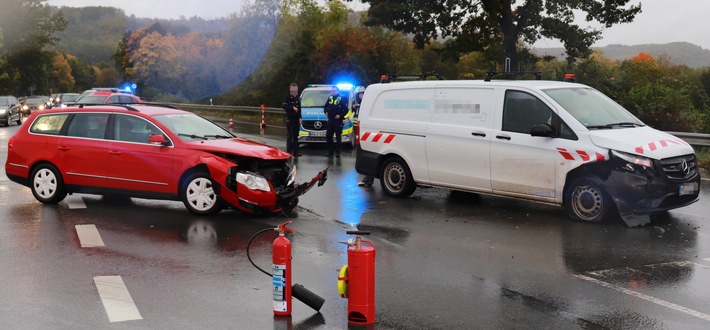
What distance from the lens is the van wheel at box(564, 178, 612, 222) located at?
9906 millimetres

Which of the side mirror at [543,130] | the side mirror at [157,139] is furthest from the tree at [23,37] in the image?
the side mirror at [543,130]

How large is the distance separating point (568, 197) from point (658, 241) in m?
1.50

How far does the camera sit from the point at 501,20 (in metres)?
38.7

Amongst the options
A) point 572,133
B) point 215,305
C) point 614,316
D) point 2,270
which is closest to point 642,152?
point 572,133

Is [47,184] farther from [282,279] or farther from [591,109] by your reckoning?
[591,109]

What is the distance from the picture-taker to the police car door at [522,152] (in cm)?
1037

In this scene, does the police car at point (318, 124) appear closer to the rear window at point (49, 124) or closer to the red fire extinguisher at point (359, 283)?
the rear window at point (49, 124)

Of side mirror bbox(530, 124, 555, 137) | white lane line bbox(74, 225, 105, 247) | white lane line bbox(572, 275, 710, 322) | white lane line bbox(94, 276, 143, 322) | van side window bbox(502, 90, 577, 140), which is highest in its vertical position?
van side window bbox(502, 90, 577, 140)

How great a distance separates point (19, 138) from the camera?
11.8 metres

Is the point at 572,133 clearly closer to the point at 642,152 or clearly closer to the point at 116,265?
the point at 642,152

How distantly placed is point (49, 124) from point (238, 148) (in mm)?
3319

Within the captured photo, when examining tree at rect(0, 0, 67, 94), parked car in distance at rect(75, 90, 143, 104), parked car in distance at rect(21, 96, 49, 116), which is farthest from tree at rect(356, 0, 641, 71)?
tree at rect(0, 0, 67, 94)

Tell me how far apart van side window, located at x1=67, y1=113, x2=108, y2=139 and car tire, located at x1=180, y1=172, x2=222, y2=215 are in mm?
→ 1776

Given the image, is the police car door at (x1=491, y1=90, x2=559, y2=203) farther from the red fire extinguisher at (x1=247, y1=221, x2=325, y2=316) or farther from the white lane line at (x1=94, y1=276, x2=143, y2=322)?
the white lane line at (x1=94, y1=276, x2=143, y2=322)
